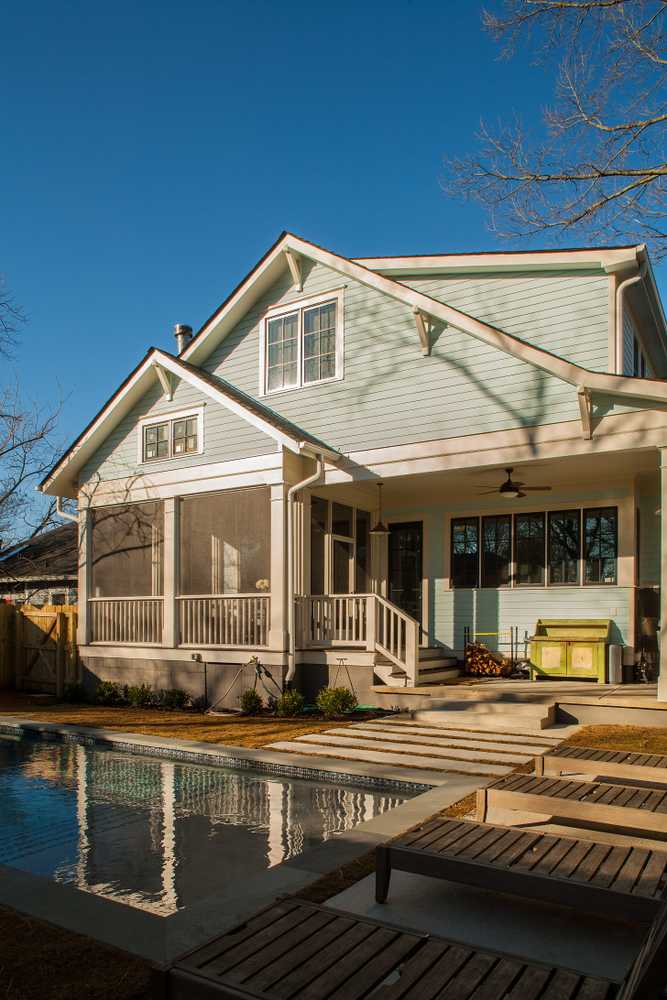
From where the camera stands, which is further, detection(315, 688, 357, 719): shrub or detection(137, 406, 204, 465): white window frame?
detection(137, 406, 204, 465): white window frame

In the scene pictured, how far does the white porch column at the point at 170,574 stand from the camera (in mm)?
13977

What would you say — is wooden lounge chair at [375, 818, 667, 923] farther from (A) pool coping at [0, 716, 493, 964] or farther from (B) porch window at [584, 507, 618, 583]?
(B) porch window at [584, 507, 618, 583]

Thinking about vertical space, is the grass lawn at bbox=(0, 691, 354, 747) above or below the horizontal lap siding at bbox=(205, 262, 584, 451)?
below

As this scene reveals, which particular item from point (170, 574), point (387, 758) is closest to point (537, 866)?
point (387, 758)

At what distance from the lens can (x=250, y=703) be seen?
472 inches

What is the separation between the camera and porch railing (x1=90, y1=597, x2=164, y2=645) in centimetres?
1446

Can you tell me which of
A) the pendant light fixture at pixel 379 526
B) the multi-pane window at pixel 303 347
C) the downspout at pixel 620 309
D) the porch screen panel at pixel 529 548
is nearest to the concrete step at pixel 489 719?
the porch screen panel at pixel 529 548

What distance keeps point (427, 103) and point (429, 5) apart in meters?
2.29

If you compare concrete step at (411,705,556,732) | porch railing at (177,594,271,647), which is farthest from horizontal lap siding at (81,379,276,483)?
concrete step at (411,705,556,732)

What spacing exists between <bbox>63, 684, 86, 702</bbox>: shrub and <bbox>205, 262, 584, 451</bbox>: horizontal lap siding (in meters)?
6.97

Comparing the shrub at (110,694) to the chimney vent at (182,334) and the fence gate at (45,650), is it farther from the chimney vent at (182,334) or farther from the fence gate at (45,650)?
the chimney vent at (182,334)

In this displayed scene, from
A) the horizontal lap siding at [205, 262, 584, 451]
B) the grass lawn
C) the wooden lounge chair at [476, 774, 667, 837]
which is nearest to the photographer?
the wooden lounge chair at [476, 774, 667, 837]

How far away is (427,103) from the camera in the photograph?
44.6ft

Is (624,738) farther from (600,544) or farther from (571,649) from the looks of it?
(600,544)
